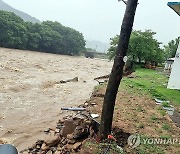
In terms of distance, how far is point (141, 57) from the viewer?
1022 inches

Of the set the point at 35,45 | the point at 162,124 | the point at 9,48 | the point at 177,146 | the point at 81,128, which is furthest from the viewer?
the point at 35,45

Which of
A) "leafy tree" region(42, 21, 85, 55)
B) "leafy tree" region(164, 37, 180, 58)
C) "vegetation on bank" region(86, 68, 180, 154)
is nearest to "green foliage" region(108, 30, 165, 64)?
"leafy tree" region(164, 37, 180, 58)

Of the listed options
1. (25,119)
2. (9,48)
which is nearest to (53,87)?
(25,119)

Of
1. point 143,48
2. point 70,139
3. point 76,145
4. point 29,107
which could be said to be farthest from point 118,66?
point 143,48

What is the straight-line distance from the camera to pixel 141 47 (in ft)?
80.7

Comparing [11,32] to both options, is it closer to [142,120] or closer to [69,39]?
[69,39]

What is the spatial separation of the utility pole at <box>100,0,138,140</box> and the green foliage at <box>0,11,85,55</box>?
124ft

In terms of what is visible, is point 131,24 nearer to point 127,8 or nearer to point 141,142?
point 127,8

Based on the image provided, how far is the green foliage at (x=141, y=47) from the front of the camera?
969 inches

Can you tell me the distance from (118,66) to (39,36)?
42987 mm

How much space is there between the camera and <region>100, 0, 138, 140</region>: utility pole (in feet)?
15.1

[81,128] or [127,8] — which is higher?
[127,8]

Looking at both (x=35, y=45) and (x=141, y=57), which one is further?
(x=35, y=45)

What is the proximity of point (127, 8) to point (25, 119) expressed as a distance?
221 inches
